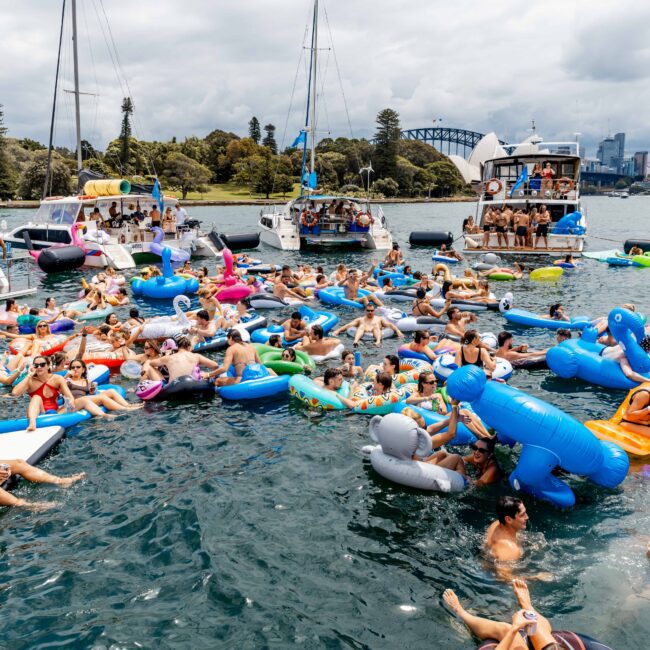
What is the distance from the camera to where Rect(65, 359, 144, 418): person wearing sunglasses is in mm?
9477

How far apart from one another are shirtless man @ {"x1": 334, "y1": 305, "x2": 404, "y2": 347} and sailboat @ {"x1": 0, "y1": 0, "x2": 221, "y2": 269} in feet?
45.0

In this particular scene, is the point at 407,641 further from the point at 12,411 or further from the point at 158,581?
the point at 12,411

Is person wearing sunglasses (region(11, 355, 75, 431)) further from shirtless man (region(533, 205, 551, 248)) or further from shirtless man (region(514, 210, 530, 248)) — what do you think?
shirtless man (region(533, 205, 551, 248))

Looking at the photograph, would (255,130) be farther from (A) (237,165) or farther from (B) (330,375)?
(B) (330,375)

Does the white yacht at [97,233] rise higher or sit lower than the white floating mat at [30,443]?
higher

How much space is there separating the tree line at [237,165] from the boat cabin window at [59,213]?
39.6 m

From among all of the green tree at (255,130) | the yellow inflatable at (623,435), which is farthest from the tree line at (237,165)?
the yellow inflatable at (623,435)

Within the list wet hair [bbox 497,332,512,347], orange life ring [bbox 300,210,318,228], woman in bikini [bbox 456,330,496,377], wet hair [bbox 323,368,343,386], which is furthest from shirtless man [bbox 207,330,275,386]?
orange life ring [bbox 300,210,318,228]

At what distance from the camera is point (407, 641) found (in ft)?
16.2

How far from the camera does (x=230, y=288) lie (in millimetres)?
18141

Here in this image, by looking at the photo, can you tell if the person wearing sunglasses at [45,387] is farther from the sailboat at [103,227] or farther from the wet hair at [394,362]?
the sailboat at [103,227]

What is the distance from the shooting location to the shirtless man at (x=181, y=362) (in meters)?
10.3

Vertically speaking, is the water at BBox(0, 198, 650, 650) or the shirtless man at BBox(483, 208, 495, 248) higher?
the shirtless man at BBox(483, 208, 495, 248)

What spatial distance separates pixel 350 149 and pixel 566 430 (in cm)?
9536
